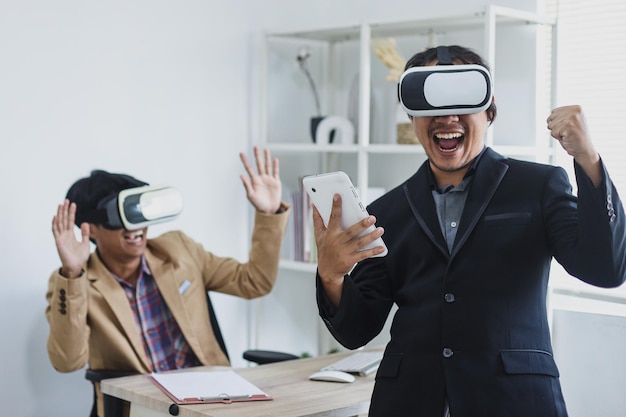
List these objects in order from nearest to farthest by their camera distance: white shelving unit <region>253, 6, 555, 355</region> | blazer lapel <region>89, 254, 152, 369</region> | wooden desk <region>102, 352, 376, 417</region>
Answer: wooden desk <region>102, 352, 376, 417</region>
blazer lapel <region>89, 254, 152, 369</region>
white shelving unit <region>253, 6, 555, 355</region>

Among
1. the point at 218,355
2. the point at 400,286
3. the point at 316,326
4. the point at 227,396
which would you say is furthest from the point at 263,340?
the point at 400,286

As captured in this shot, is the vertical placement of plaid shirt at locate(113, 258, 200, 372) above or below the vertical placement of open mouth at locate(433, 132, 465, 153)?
below

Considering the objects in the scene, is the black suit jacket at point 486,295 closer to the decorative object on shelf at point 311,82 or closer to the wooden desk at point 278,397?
the wooden desk at point 278,397

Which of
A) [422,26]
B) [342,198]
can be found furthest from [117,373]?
[422,26]

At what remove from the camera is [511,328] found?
70.7 inches

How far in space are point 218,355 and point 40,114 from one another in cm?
104

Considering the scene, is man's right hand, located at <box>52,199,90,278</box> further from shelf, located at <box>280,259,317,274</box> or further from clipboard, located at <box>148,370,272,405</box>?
shelf, located at <box>280,259,317,274</box>

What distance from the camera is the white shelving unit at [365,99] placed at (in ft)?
11.4

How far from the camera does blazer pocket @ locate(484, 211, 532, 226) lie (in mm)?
1830

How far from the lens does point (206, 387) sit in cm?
251

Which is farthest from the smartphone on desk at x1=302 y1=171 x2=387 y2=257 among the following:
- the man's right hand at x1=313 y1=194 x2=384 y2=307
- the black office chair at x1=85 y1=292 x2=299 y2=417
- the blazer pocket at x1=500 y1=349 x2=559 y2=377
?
the black office chair at x1=85 y1=292 x2=299 y2=417

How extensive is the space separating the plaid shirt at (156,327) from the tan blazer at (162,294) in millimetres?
45

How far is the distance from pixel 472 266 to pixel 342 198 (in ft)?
0.95

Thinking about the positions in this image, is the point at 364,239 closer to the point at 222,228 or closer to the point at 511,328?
the point at 511,328
